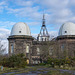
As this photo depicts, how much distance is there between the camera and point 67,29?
4275 cm

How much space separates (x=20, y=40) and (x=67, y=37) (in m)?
12.1

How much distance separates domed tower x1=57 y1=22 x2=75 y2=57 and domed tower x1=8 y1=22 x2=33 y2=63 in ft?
26.3

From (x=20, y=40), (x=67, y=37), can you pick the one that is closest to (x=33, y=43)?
(x=20, y=40)

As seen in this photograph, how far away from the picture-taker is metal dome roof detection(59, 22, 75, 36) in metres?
42.3

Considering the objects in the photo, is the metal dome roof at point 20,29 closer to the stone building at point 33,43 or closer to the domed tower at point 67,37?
the stone building at point 33,43

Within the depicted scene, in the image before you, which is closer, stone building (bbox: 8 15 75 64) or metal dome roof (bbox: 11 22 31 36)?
stone building (bbox: 8 15 75 64)

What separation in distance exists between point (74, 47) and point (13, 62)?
19.5 meters

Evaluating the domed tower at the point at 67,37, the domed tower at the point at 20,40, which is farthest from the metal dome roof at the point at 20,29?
the domed tower at the point at 67,37

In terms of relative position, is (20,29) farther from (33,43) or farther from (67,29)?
(67,29)

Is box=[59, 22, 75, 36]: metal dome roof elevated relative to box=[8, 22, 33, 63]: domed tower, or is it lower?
elevated

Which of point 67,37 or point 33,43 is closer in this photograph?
point 67,37

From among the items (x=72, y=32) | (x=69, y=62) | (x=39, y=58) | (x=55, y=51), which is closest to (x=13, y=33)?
(x=39, y=58)

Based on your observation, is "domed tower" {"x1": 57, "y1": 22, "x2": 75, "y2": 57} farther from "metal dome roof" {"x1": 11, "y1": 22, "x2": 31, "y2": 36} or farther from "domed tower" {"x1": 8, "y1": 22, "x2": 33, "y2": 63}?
"metal dome roof" {"x1": 11, "y1": 22, "x2": 31, "y2": 36}

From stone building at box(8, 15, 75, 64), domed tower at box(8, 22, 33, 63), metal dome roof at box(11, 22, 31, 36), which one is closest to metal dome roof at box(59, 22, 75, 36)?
stone building at box(8, 15, 75, 64)
